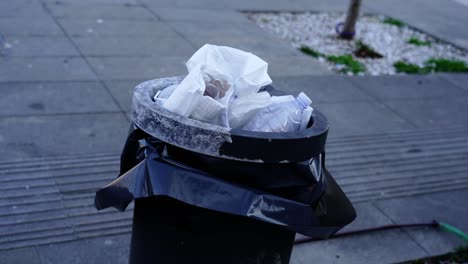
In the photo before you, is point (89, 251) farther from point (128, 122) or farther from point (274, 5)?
point (274, 5)

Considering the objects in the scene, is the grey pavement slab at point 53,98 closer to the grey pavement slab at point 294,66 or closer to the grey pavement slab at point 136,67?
the grey pavement slab at point 136,67

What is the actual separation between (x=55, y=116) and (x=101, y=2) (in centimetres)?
385

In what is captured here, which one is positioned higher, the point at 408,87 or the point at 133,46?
the point at 133,46

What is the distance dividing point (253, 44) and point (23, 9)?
114 inches

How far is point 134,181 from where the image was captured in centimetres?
247

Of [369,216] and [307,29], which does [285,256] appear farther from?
[307,29]

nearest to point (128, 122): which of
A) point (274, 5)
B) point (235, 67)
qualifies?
point (235, 67)

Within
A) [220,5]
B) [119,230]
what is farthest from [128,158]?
[220,5]

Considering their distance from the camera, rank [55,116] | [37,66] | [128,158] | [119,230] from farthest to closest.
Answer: [37,66]
[55,116]
[119,230]
[128,158]

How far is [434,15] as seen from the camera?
36.8ft

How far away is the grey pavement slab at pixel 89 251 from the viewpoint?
3715 mm

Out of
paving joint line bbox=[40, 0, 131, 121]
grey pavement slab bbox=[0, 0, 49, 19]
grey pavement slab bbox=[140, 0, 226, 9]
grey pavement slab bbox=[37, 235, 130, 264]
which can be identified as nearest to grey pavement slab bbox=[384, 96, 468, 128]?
paving joint line bbox=[40, 0, 131, 121]

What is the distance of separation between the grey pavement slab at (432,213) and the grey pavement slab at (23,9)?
5.09m

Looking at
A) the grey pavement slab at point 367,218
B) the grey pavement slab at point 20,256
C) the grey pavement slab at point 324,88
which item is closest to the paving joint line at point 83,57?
the grey pavement slab at point 324,88
